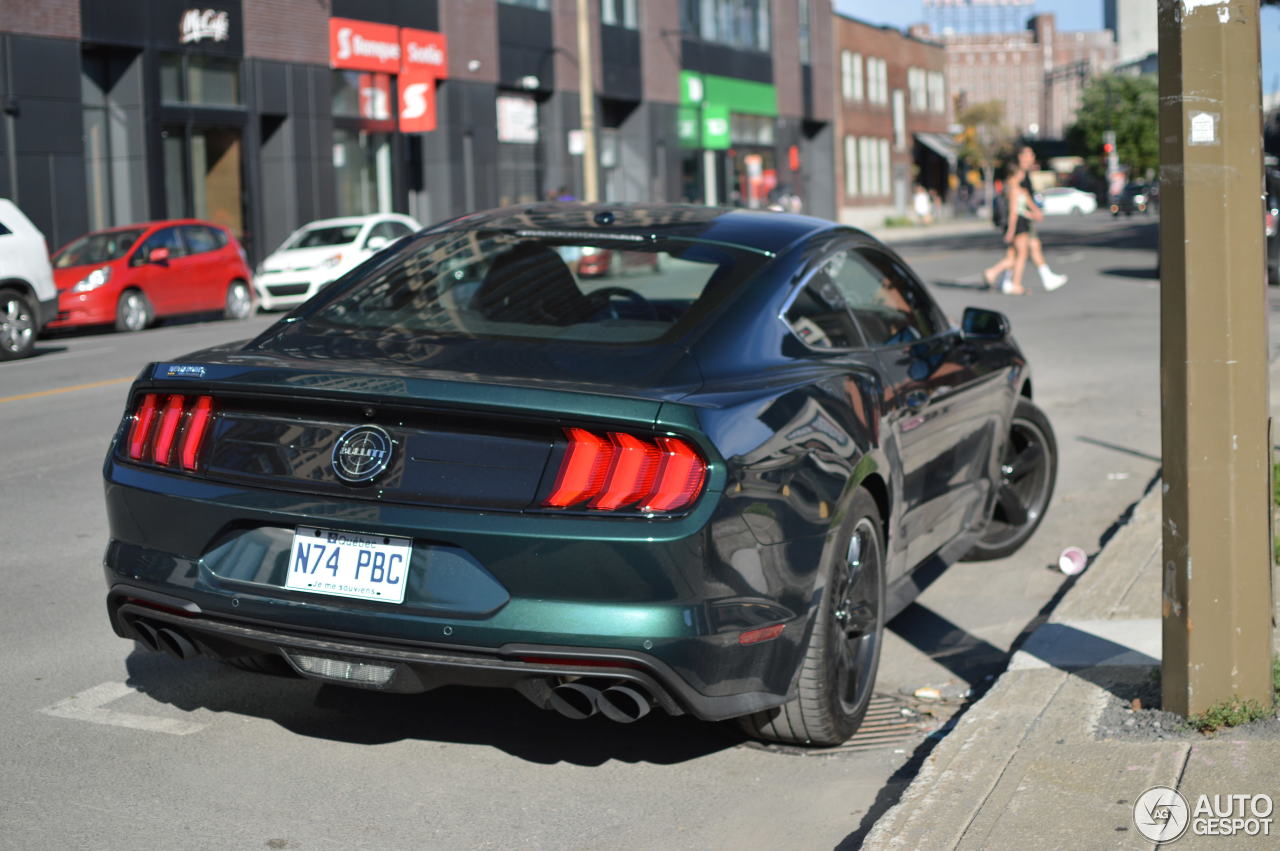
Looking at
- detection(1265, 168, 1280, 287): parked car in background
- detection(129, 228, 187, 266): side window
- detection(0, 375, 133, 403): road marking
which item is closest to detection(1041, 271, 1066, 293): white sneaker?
detection(1265, 168, 1280, 287): parked car in background

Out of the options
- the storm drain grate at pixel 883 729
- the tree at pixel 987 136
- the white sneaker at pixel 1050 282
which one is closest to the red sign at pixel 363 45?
the white sneaker at pixel 1050 282

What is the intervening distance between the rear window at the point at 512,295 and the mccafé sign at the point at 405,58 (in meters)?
31.5

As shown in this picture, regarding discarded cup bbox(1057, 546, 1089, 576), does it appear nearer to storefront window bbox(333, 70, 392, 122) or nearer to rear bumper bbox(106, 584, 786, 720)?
rear bumper bbox(106, 584, 786, 720)

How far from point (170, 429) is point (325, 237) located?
2231cm

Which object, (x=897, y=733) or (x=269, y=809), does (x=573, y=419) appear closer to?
(x=269, y=809)

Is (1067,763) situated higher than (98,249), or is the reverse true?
(98,249)

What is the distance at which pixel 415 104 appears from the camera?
37750 mm

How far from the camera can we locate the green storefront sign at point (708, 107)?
52.2 meters

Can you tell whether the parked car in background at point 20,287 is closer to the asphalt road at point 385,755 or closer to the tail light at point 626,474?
the asphalt road at point 385,755

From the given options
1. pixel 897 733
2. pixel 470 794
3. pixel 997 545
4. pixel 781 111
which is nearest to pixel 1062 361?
pixel 997 545

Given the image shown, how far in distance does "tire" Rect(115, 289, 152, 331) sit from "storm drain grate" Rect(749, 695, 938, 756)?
17771 mm

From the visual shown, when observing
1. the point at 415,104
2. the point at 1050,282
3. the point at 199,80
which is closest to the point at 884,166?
the point at 415,104

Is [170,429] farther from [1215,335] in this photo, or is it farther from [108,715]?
[1215,335]

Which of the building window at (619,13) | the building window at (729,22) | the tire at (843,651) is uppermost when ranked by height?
the building window at (729,22)
